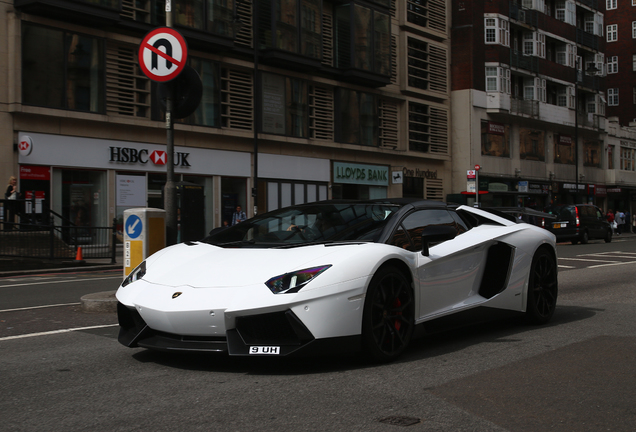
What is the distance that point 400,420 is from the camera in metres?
3.70

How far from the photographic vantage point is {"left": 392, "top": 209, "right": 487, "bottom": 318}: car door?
18.2 ft

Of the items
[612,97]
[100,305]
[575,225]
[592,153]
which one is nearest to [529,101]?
[592,153]

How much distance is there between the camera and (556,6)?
52781mm

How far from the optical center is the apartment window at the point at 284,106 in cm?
2972

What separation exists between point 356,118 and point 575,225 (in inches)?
441

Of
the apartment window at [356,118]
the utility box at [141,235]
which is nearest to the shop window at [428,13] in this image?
the apartment window at [356,118]

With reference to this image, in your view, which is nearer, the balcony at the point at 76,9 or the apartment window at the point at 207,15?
the balcony at the point at 76,9

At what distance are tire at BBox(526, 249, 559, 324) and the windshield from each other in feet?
6.39

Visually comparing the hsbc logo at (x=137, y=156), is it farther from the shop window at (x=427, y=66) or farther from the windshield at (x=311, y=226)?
the windshield at (x=311, y=226)

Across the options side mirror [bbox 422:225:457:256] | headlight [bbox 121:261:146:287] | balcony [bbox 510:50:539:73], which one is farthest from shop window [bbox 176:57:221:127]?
balcony [bbox 510:50:539:73]

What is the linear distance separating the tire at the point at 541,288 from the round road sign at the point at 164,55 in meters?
4.56

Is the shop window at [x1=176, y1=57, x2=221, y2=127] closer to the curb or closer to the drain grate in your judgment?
the curb

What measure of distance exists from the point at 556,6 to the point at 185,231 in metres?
50.7

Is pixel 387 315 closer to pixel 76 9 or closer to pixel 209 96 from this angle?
pixel 76 9
